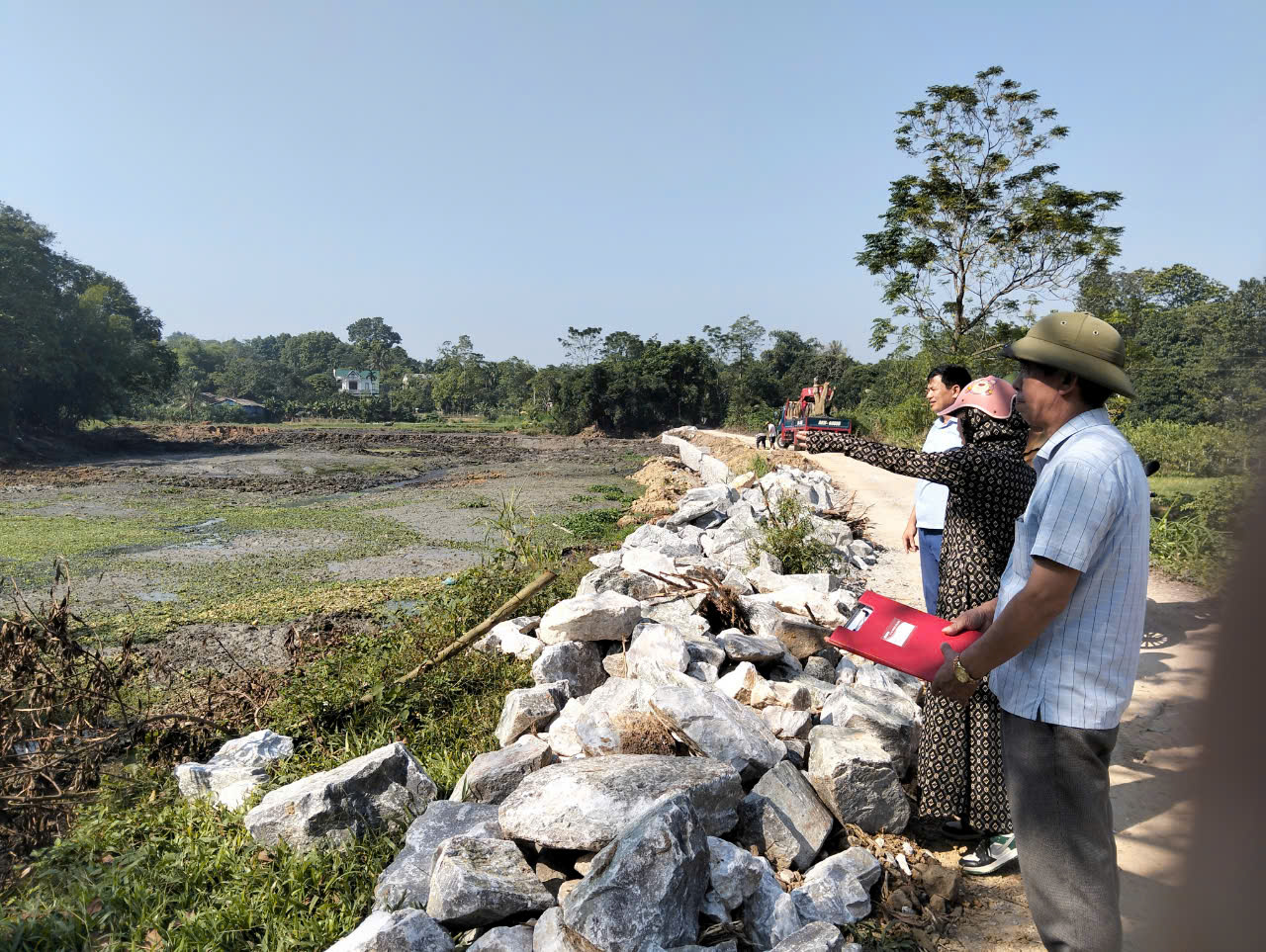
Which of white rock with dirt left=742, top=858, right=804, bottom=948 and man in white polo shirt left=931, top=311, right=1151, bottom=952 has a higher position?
man in white polo shirt left=931, top=311, right=1151, bottom=952

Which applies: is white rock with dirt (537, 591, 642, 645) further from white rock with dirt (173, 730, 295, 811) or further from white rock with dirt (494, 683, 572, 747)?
white rock with dirt (173, 730, 295, 811)

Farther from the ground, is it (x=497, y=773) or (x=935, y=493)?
(x=935, y=493)

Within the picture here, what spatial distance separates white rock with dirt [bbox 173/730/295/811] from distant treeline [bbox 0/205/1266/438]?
4012 millimetres

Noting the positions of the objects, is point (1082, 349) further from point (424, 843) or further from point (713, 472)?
point (713, 472)

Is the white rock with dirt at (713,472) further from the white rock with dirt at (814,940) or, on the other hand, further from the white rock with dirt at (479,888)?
the white rock with dirt at (814,940)

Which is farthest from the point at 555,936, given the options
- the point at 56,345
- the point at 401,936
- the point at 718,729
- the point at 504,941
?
the point at 56,345

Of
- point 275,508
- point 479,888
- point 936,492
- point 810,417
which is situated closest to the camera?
point 479,888

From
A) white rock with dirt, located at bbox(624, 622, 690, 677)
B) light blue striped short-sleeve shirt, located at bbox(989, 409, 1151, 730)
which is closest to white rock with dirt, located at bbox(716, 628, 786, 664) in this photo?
white rock with dirt, located at bbox(624, 622, 690, 677)

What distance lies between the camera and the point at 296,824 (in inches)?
121

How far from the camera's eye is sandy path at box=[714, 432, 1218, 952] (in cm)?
53

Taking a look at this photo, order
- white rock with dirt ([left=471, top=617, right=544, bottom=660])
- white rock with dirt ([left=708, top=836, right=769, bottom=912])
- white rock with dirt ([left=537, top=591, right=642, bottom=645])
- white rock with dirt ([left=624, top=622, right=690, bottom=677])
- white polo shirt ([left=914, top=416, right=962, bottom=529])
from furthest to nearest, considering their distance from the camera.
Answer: white rock with dirt ([left=471, top=617, right=544, bottom=660])
white rock with dirt ([left=537, top=591, right=642, bottom=645])
white rock with dirt ([left=624, top=622, right=690, bottom=677])
white polo shirt ([left=914, top=416, right=962, bottom=529])
white rock with dirt ([left=708, top=836, right=769, bottom=912])

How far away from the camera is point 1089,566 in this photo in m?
1.93

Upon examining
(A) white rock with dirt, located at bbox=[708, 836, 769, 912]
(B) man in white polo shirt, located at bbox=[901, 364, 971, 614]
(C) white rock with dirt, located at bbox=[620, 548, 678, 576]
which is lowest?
(A) white rock with dirt, located at bbox=[708, 836, 769, 912]

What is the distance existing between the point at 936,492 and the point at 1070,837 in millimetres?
2072
